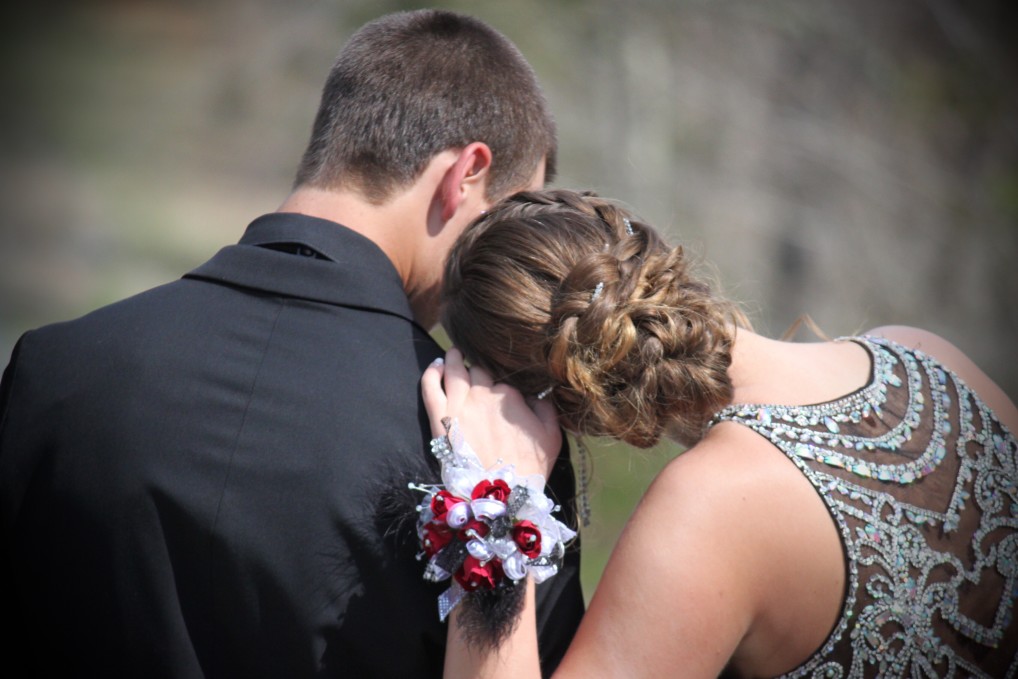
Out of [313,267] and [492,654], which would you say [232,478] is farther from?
[492,654]

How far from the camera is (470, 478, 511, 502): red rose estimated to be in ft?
5.68

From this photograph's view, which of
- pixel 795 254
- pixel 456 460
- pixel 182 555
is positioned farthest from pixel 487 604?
pixel 795 254

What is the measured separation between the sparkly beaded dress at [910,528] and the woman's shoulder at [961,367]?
0.18 meters

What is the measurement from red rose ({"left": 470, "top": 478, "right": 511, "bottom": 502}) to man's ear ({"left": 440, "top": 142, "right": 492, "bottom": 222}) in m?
0.79

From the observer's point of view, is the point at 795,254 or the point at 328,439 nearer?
the point at 328,439

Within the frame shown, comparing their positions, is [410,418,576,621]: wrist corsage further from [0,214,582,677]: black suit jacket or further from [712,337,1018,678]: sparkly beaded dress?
[712,337,1018,678]: sparkly beaded dress

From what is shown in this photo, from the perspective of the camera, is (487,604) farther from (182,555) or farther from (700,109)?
(700,109)

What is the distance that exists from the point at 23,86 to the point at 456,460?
16.6m

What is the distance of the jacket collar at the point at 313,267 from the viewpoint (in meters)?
1.92

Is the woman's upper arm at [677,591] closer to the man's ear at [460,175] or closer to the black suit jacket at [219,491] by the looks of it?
the black suit jacket at [219,491]

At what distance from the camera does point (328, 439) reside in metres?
1.78

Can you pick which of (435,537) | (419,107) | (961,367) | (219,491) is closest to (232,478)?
(219,491)

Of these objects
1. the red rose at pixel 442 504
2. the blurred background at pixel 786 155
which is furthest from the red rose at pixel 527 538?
the blurred background at pixel 786 155

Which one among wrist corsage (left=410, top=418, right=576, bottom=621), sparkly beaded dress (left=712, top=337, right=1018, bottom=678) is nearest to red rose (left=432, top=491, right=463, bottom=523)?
wrist corsage (left=410, top=418, right=576, bottom=621)
